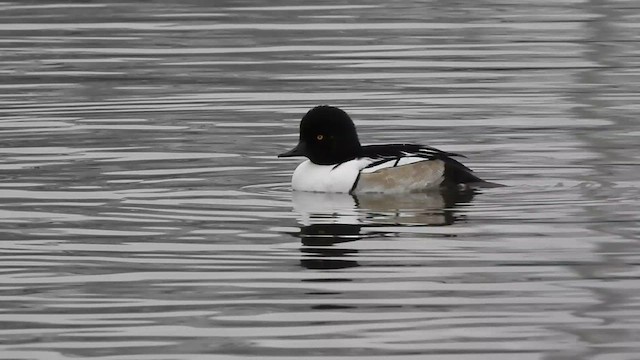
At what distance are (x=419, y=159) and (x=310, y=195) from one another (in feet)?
2.59

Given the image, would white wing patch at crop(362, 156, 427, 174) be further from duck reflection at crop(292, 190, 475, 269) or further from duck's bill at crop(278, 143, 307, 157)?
duck's bill at crop(278, 143, 307, 157)

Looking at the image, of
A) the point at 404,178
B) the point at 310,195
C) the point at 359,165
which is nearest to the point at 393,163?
the point at 404,178

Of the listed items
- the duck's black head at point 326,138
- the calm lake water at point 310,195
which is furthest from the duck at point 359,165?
the calm lake water at point 310,195

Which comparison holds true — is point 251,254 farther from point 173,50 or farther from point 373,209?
point 173,50

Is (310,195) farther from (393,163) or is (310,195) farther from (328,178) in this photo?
(393,163)

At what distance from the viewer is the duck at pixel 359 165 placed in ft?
44.9

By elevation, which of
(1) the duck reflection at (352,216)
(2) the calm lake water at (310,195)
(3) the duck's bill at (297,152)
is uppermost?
(3) the duck's bill at (297,152)

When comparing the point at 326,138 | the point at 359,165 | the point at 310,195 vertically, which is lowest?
the point at 310,195

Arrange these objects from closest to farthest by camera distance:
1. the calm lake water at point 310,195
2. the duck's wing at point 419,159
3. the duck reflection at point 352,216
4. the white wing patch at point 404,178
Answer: the calm lake water at point 310,195
the duck reflection at point 352,216
the duck's wing at point 419,159
the white wing patch at point 404,178

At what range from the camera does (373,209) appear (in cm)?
1309

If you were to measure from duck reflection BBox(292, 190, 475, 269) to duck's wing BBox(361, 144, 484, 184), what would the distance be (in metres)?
0.12

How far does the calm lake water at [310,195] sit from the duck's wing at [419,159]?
218mm

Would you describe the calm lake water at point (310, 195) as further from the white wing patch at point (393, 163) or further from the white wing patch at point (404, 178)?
the white wing patch at point (393, 163)

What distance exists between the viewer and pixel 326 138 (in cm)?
1400
